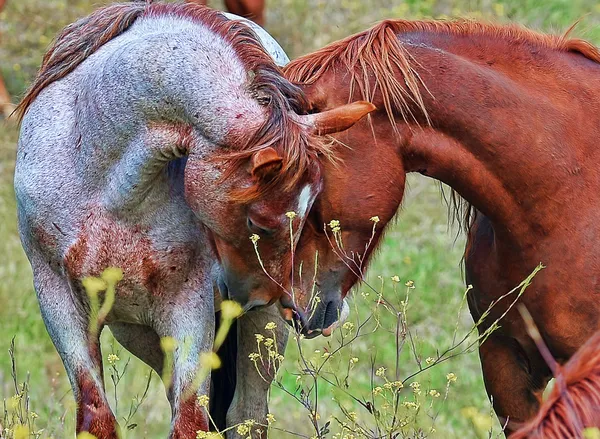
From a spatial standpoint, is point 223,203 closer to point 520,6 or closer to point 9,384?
point 9,384

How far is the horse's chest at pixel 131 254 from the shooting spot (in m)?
3.70

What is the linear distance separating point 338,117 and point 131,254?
79 cm

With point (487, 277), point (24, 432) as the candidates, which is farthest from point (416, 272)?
point (24, 432)

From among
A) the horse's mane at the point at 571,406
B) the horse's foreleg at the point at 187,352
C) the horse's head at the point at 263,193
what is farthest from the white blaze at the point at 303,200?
the horse's mane at the point at 571,406

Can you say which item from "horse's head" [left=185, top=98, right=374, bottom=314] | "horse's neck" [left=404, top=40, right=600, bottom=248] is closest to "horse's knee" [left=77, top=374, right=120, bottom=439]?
"horse's head" [left=185, top=98, right=374, bottom=314]

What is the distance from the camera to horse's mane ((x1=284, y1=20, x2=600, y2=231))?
372 cm

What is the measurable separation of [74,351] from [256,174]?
89 cm

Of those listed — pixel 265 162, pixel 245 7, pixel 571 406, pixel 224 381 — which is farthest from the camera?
pixel 245 7

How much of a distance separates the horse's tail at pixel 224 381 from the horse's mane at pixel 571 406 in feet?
7.77

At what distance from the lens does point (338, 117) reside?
138 inches

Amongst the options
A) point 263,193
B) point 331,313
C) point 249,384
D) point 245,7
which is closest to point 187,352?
point 331,313

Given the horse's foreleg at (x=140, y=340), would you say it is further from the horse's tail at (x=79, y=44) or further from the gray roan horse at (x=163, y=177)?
the horse's tail at (x=79, y=44)

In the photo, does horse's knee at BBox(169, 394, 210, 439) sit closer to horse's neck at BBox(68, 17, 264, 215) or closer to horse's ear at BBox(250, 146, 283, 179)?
horse's neck at BBox(68, 17, 264, 215)

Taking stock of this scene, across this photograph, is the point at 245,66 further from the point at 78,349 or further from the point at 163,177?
the point at 78,349
